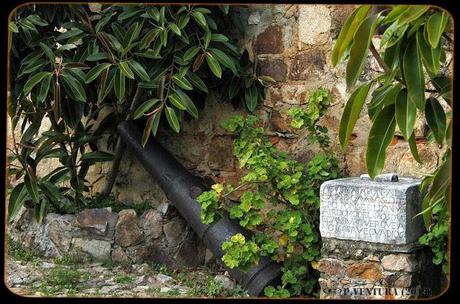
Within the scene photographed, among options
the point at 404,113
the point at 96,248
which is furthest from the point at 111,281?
the point at 404,113

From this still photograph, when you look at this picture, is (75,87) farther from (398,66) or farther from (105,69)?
(398,66)

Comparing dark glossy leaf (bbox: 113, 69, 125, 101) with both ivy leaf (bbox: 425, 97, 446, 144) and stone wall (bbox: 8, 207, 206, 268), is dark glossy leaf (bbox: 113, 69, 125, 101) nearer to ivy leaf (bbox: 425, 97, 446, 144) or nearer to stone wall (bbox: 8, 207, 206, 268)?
stone wall (bbox: 8, 207, 206, 268)

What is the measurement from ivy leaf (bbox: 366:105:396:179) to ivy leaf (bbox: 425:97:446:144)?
21cm

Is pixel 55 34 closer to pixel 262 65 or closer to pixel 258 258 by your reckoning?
pixel 262 65

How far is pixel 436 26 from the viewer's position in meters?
2.16

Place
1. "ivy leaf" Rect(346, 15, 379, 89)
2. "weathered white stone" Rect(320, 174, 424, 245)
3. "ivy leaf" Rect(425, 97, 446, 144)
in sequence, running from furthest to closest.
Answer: "weathered white stone" Rect(320, 174, 424, 245), "ivy leaf" Rect(425, 97, 446, 144), "ivy leaf" Rect(346, 15, 379, 89)

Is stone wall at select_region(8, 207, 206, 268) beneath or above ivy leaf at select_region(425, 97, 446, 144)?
beneath

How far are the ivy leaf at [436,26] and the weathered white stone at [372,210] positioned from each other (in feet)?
3.14

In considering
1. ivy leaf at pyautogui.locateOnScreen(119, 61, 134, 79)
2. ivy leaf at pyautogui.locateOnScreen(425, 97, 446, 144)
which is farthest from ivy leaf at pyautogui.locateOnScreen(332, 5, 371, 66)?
ivy leaf at pyautogui.locateOnScreen(119, 61, 134, 79)

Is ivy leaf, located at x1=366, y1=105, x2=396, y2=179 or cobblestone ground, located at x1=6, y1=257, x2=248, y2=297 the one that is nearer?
ivy leaf, located at x1=366, y1=105, x2=396, y2=179

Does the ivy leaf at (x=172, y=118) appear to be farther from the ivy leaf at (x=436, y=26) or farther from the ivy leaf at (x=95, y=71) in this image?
the ivy leaf at (x=436, y=26)

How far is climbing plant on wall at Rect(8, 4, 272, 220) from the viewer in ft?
11.6

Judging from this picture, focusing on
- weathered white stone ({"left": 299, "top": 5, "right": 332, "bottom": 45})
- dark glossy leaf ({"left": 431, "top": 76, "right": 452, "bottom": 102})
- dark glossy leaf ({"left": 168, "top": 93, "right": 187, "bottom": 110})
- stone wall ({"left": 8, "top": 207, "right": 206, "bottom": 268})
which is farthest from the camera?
stone wall ({"left": 8, "top": 207, "right": 206, "bottom": 268})

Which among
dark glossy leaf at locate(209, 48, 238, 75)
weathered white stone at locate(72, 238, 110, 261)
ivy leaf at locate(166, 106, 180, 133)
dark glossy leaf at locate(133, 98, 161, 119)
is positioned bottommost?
weathered white stone at locate(72, 238, 110, 261)
